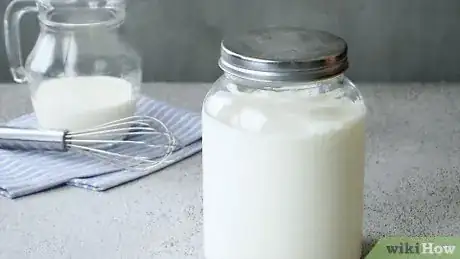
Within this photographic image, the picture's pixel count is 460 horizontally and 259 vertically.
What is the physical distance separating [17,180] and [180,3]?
405 mm

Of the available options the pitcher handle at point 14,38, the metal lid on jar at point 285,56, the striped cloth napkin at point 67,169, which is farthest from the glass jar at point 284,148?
the pitcher handle at point 14,38

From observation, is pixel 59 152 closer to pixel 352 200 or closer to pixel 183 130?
pixel 183 130

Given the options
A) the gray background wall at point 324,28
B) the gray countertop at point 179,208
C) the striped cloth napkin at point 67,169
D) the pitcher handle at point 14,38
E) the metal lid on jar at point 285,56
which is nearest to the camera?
the metal lid on jar at point 285,56

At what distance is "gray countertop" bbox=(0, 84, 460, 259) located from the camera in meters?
0.74

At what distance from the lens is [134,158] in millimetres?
913

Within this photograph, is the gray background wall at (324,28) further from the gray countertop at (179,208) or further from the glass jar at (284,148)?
the glass jar at (284,148)

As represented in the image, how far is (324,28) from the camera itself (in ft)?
3.83

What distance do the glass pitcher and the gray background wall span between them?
0.19m

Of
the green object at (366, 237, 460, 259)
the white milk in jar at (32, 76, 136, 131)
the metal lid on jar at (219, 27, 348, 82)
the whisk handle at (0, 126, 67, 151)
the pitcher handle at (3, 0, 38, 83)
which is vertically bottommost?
the green object at (366, 237, 460, 259)

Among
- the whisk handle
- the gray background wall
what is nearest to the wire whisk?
the whisk handle

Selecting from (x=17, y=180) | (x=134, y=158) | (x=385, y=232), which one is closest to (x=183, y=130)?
(x=134, y=158)

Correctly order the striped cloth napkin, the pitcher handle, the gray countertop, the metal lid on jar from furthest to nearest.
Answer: the pitcher handle → the striped cloth napkin → the gray countertop → the metal lid on jar

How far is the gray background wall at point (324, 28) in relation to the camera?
1156 millimetres

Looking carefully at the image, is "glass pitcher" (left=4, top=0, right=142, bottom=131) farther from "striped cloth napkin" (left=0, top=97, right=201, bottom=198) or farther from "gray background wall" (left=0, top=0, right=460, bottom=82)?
"gray background wall" (left=0, top=0, right=460, bottom=82)
